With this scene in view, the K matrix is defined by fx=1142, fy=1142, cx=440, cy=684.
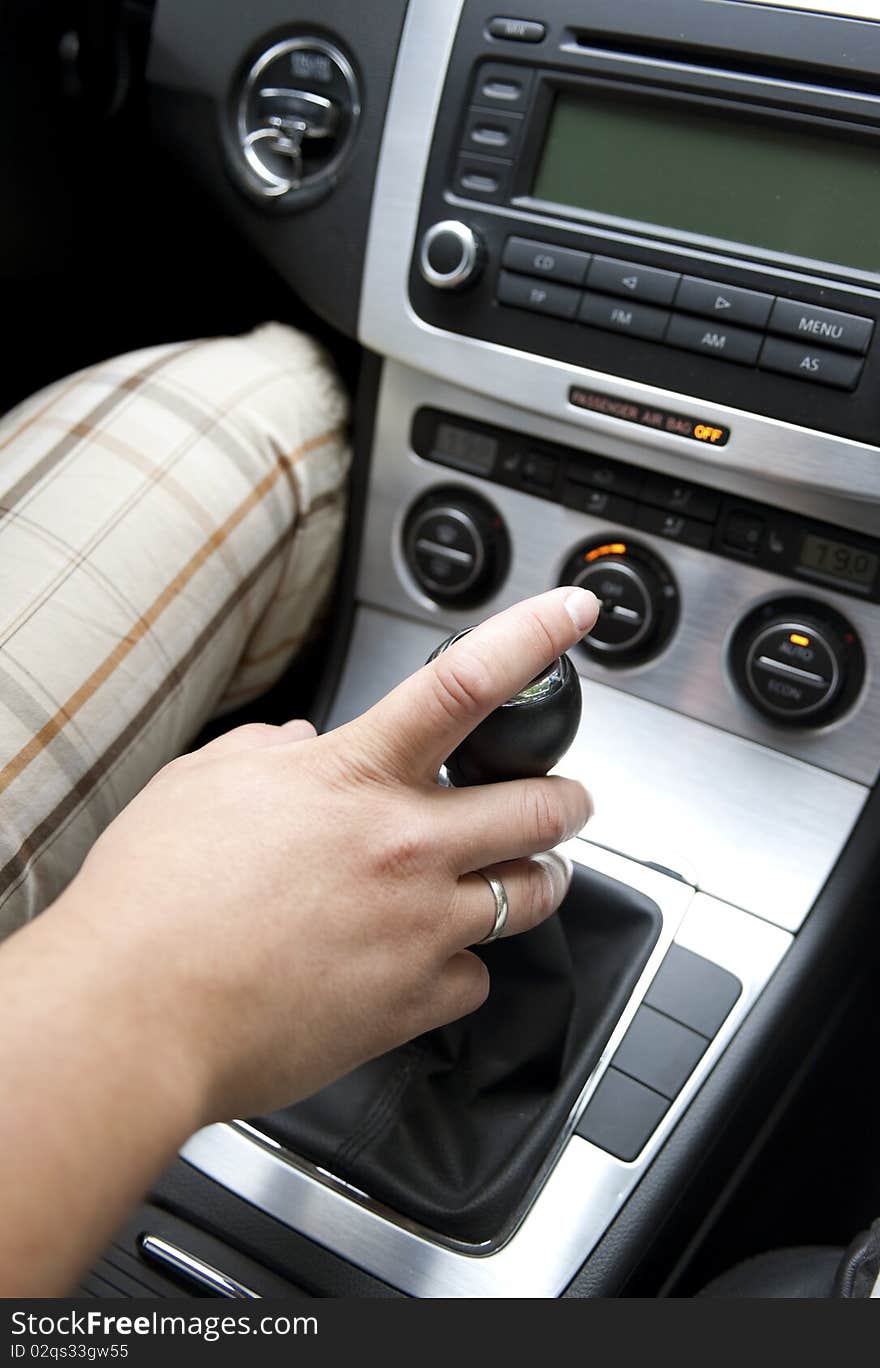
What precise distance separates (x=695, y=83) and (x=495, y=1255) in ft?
2.07

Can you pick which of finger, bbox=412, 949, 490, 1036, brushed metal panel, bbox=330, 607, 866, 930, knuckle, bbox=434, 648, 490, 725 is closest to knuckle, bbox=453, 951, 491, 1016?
finger, bbox=412, 949, 490, 1036

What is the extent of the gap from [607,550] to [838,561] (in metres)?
0.14

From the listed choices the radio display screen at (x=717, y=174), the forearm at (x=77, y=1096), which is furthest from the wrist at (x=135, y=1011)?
the radio display screen at (x=717, y=174)

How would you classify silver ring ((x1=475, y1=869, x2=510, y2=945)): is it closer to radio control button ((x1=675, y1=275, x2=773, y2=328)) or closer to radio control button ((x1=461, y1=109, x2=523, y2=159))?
radio control button ((x1=675, y1=275, x2=773, y2=328))

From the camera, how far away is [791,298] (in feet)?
2.05

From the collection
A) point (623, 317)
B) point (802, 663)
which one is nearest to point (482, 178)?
point (623, 317)

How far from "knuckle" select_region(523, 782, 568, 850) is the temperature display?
0.26 metres

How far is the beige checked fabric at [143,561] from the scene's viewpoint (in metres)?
0.60

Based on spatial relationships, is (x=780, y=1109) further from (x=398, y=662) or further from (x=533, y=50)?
(x=533, y=50)

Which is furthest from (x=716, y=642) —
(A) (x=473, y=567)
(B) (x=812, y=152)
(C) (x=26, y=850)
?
(C) (x=26, y=850)

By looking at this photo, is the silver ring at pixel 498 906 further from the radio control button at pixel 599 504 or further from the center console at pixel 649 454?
the radio control button at pixel 599 504

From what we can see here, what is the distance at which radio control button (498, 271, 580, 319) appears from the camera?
0.68 metres

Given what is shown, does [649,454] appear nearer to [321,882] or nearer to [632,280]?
[632,280]

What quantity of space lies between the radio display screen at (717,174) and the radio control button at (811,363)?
48 mm
